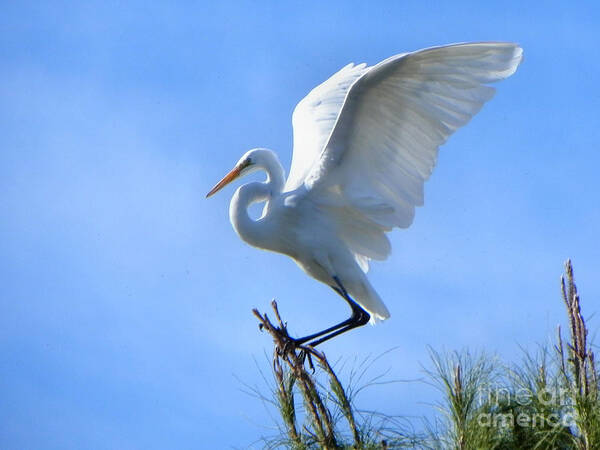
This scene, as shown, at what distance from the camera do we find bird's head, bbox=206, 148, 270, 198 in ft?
19.1

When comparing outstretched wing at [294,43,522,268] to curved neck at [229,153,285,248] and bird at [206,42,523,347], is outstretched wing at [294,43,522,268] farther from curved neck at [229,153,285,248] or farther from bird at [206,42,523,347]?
curved neck at [229,153,285,248]

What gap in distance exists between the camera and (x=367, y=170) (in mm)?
5203

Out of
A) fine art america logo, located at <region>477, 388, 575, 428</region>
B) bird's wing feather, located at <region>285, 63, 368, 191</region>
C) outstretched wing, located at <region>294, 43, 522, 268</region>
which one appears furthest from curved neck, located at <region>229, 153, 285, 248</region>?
fine art america logo, located at <region>477, 388, 575, 428</region>

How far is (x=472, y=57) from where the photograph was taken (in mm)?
4805

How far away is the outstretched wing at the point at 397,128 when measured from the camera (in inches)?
189

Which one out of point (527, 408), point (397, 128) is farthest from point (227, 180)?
point (527, 408)

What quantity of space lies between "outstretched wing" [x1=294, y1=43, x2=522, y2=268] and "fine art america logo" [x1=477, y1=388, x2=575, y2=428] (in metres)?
1.56

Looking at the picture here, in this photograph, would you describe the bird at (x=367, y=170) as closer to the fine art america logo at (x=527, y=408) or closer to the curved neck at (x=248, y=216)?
the curved neck at (x=248, y=216)

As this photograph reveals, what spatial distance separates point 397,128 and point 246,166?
48.2 inches

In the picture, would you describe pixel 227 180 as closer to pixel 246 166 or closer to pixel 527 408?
pixel 246 166

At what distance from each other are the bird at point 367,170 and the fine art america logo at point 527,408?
5.07 ft

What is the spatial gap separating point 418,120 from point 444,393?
170cm

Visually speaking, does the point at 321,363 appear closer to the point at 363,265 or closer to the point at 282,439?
the point at 282,439

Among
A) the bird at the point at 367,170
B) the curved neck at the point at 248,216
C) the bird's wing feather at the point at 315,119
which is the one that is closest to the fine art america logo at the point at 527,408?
the bird at the point at 367,170
